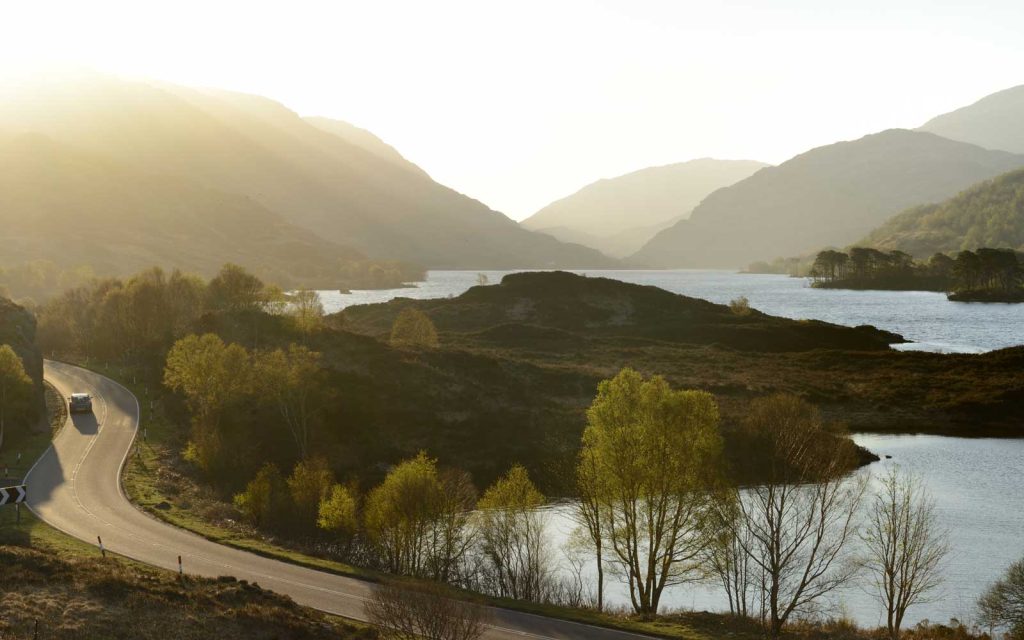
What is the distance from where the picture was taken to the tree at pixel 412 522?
150ft

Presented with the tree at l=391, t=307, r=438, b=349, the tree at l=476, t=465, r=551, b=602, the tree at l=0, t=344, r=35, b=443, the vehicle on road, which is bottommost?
the tree at l=476, t=465, r=551, b=602

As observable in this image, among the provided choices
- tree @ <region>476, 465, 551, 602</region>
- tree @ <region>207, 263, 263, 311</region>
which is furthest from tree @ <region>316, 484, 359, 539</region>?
tree @ <region>207, 263, 263, 311</region>

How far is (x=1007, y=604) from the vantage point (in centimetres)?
3847

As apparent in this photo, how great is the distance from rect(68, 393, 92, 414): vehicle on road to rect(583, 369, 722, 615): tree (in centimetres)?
6201

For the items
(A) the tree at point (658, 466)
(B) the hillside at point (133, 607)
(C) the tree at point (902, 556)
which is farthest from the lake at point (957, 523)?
(B) the hillside at point (133, 607)

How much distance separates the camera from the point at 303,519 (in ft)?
177

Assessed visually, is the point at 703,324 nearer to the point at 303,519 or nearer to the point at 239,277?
the point at 239,277

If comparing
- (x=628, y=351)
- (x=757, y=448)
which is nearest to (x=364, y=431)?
(x=757, y=448)

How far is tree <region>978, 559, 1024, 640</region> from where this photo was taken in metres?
37.8

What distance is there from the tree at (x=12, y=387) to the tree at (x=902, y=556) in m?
73.7

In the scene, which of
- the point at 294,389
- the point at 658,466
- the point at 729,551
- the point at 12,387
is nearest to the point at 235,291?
the point at 294,389

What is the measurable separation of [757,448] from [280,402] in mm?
48114

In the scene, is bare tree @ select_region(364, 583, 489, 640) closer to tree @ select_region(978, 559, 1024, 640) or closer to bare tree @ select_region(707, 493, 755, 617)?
bare tree @ select_region(707, 493, 755, 617)

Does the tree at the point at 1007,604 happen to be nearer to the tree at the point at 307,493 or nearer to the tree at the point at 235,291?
the tree at the point at 307,493
